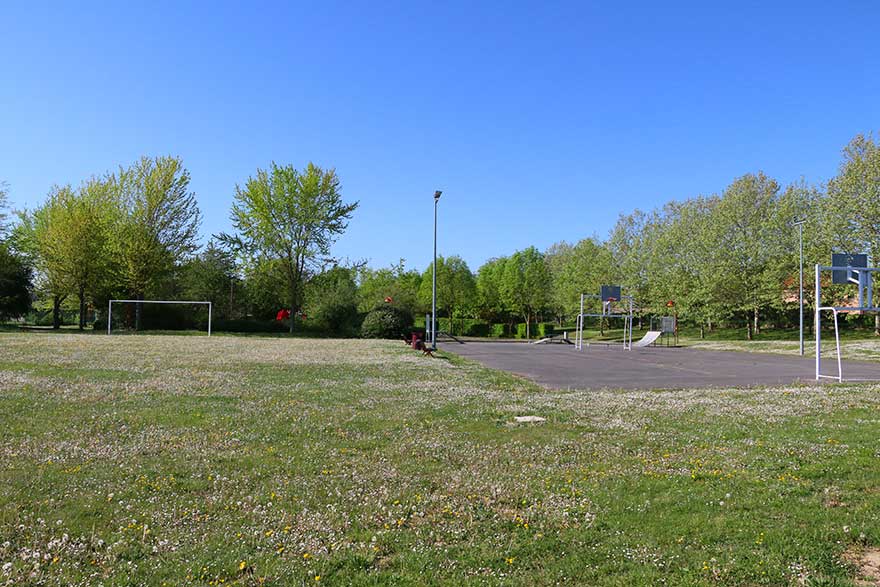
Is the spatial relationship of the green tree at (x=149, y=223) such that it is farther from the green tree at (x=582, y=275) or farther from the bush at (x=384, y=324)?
the green tree at (x=582, y=275)

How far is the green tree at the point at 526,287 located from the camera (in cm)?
6638

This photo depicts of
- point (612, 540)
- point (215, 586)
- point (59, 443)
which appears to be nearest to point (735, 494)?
point (612, 540)

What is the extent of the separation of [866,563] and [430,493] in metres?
3.24

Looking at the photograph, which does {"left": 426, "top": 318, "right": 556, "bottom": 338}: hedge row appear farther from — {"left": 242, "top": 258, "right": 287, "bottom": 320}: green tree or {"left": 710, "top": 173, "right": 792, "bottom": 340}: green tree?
{"left": 710, "top": 173, "right": 792, "bottom": 340}: green tree

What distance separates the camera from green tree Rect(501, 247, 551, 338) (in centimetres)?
6638

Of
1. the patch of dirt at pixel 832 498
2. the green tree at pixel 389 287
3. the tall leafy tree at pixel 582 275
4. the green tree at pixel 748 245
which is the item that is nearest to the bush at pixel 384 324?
the green tree at pixel 389 287

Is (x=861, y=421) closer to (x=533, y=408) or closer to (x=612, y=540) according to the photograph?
(x=533, y=408)

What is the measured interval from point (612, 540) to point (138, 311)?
49337 millimetres

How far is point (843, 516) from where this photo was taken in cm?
453

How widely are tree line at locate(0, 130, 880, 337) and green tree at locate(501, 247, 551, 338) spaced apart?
6502 mm

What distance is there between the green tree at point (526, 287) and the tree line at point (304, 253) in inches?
256

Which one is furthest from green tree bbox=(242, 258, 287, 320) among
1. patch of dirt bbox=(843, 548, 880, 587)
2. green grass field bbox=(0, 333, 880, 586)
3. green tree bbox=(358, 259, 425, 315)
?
patch of dirt bbox=(843, 548, 880, 587)

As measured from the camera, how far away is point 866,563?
376 centimetres

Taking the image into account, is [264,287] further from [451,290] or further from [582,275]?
[582,275]
